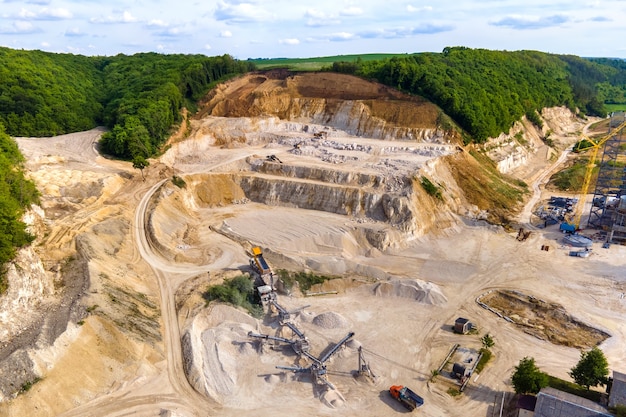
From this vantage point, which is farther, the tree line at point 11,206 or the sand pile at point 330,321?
the sand pile at point 330,321

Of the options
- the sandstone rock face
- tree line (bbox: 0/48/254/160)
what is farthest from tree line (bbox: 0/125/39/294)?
the sandstone rock face

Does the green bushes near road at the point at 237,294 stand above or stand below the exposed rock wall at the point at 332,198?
below

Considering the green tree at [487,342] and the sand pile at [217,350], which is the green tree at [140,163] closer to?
the sand pile at [217,350]

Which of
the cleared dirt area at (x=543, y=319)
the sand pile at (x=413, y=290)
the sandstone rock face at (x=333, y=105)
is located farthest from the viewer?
the sandstone rock face at (x=333, y=105)

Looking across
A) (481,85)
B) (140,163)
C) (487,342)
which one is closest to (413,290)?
(487,342)

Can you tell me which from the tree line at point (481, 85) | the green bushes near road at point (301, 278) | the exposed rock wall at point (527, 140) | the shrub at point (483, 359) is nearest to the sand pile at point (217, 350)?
the green bushes near road at point (301, 278)

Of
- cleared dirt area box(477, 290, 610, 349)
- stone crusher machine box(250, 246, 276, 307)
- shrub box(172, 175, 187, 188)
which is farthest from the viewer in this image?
shrub box(172, 175, 187, 188)

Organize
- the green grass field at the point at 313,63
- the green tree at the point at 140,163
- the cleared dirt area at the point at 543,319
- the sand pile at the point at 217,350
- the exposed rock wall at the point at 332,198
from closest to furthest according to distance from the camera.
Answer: the sand pile at the point at 217,350
the cleared dirt area at the point at 543,319
the exposed rock wall at the point at 332,198
the green tree at the point at 140,163
the green grass field at the point at 313,63

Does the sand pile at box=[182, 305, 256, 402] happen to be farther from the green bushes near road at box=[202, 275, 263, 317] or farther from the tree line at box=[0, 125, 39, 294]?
the tree line at box=[0, 125, 39, 294]
